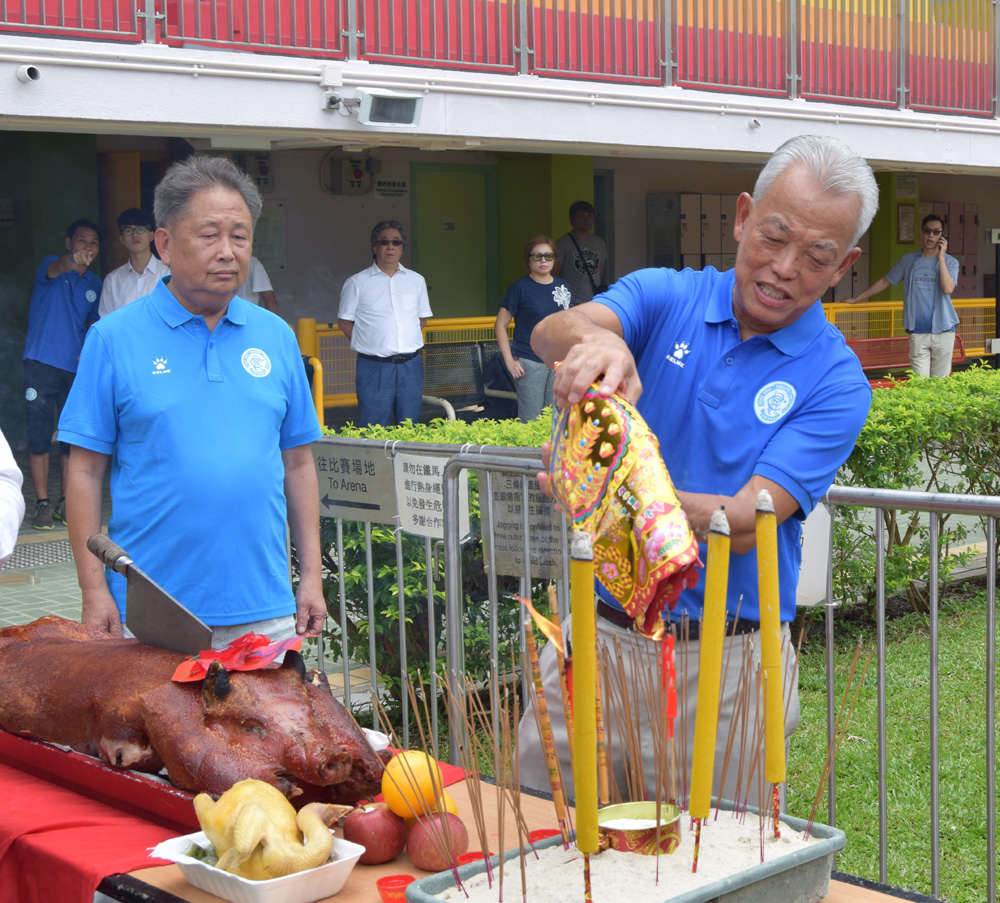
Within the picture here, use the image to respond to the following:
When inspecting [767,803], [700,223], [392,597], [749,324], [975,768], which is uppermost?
[700,223]

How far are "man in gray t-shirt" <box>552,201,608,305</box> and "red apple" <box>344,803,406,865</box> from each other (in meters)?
10.6

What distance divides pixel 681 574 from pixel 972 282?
22.1 m

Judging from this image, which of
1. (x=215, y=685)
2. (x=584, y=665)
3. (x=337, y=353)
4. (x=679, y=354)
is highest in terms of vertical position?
(x=679, y=354)

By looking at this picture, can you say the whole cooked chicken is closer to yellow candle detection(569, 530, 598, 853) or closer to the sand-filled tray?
the sand-filled tray

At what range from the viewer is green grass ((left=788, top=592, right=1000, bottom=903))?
3.95 meters

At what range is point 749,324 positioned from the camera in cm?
214

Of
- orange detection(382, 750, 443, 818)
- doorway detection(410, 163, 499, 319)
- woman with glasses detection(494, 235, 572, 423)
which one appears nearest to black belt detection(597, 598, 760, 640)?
orange detection(382, 750, 443, 818)

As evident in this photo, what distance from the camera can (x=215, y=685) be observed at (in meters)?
1.87

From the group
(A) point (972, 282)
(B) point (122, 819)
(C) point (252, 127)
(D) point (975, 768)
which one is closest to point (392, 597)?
(D) point (975, 768)

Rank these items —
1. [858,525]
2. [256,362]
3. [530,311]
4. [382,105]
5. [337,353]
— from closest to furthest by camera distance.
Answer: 1. [256,362]
2. [858,525]
3. [382,105]
4. [530,311]
5. [337,353]

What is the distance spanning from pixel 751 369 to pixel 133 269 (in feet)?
25.0

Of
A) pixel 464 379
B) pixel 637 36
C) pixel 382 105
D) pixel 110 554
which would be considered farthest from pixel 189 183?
pixel 637 36

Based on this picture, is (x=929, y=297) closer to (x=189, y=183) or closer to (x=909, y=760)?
(x=909, y=760)

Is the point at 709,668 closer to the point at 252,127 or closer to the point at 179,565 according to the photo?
the point at 179,565
